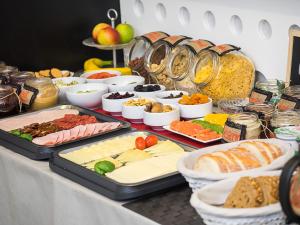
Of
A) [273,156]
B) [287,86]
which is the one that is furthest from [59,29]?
[273,156]

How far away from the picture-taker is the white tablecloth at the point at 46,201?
79.8 inches

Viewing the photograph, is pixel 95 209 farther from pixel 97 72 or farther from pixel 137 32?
pixel 137 32

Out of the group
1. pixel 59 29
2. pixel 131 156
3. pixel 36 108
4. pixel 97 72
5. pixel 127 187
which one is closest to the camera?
pixel 127 187

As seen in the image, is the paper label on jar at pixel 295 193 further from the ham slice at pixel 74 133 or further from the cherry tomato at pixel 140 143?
the ham slice at pixel 74 133

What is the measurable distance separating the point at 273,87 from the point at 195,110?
12.6 inches

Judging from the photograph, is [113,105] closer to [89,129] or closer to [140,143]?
[89,129]

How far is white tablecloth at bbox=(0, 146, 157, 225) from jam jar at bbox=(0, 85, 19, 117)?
39cm

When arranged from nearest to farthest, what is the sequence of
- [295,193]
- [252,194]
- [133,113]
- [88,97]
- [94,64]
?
[295,193], [252,194], [133,113], [88,97], [94,64]

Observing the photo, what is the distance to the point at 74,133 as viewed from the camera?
252 centimetres

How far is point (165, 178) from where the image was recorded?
206 centimetres

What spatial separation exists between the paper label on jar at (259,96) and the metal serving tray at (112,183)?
628mm

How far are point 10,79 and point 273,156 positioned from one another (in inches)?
63.6

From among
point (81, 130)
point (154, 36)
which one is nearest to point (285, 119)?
point (81, 130)

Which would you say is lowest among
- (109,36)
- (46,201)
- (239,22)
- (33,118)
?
(46,201)
